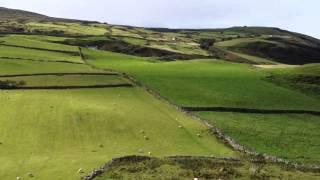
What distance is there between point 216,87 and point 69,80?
64.0ft

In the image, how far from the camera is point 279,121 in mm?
59500

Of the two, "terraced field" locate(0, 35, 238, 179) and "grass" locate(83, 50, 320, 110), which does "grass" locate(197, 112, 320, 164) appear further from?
"grass" locate(83, 50, 320, 110)

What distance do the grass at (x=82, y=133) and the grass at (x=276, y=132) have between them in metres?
3.49

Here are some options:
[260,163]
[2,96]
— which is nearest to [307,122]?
[260,163]

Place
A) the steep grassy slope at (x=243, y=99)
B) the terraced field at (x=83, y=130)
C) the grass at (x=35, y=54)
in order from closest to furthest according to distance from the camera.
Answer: the terraced field at (x=83, y=130), the steep grassy slope at (x=243, y=99), the grass at (x=35, y=54)

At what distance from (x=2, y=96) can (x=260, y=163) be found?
34.0m

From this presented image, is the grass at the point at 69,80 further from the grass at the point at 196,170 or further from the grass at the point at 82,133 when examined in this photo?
the grass at the point at 196,170

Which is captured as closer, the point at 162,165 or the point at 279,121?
the point at 162,165

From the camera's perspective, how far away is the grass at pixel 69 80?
2842 inches

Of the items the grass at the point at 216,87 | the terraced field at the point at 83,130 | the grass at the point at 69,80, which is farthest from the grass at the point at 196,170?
the grass at the point at 69,80

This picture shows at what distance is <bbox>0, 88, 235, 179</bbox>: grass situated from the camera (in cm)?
3706

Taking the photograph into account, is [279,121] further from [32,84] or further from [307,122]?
[32,84]

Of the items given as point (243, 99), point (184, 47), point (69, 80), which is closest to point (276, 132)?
point (243, 99)

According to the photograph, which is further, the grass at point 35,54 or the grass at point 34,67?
the grass at point 35,54
